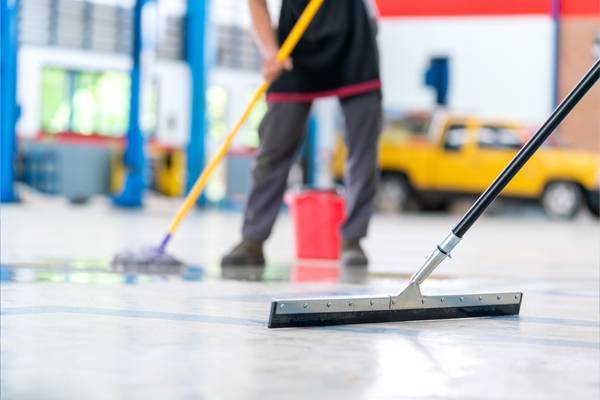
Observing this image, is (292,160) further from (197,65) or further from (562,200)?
(562,200)

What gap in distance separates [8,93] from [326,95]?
5675 mm

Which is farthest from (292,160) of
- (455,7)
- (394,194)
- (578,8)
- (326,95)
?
(578,8)

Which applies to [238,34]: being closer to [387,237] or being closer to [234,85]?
[234,85]

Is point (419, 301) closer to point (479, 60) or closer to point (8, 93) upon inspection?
point (8, 93)

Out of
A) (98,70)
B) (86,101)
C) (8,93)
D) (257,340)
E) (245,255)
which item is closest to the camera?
(257,340)

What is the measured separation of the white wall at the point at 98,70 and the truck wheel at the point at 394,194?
379 cm

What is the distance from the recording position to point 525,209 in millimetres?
11852

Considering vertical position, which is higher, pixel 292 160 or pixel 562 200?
pixel 292 160

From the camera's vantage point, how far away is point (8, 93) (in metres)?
8.00

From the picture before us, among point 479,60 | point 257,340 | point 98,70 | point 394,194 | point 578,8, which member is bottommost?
point 394,194

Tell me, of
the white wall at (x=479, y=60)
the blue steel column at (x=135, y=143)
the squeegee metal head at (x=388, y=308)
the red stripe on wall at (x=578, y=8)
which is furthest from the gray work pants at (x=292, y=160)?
the white wall at (x=479, y=60)

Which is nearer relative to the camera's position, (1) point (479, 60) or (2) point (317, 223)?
(2) point (317, 223)

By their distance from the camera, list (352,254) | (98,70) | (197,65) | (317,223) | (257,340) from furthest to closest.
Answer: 1. (98,70)
2. (197,65)
3. (317,223)
4. (352,254)
5. (257,340)

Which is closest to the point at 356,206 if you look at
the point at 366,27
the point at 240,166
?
the point at 366,27
